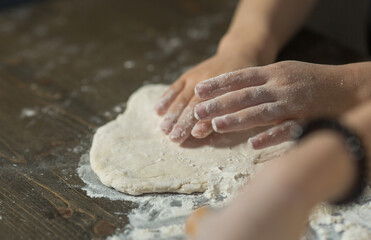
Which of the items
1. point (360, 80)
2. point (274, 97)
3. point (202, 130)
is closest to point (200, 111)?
point (202, 130)

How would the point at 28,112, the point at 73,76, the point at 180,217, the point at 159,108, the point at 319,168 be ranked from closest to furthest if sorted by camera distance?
the point at 319,168 → the point at 180,217 → the point at 159,108 → the point at 28,112 → the point at 73,76

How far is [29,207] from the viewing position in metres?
0.90

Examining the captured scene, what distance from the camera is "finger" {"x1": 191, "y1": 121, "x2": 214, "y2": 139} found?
971 millimetres

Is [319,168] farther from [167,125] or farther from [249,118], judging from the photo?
[167,125]

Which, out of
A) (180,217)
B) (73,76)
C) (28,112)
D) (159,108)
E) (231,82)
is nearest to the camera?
(180,217)

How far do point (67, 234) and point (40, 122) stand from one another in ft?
1.38

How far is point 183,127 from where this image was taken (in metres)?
1.00

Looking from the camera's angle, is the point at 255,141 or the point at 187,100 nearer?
the point at 255,141

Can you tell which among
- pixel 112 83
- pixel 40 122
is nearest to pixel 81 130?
pixel 40 122

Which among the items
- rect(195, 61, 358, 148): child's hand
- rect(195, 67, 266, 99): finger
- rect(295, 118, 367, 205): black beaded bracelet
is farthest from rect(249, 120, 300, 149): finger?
rect(295, 118, 367, 205): black beaded bracelet

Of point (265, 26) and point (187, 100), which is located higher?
point (265, 26)

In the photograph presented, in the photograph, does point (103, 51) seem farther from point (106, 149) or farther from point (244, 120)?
point (244, 120)

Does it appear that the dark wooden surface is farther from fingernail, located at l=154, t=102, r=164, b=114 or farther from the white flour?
fingernail, located at l=154, t=102, r=164, b=114

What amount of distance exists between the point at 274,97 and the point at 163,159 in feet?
0.87
